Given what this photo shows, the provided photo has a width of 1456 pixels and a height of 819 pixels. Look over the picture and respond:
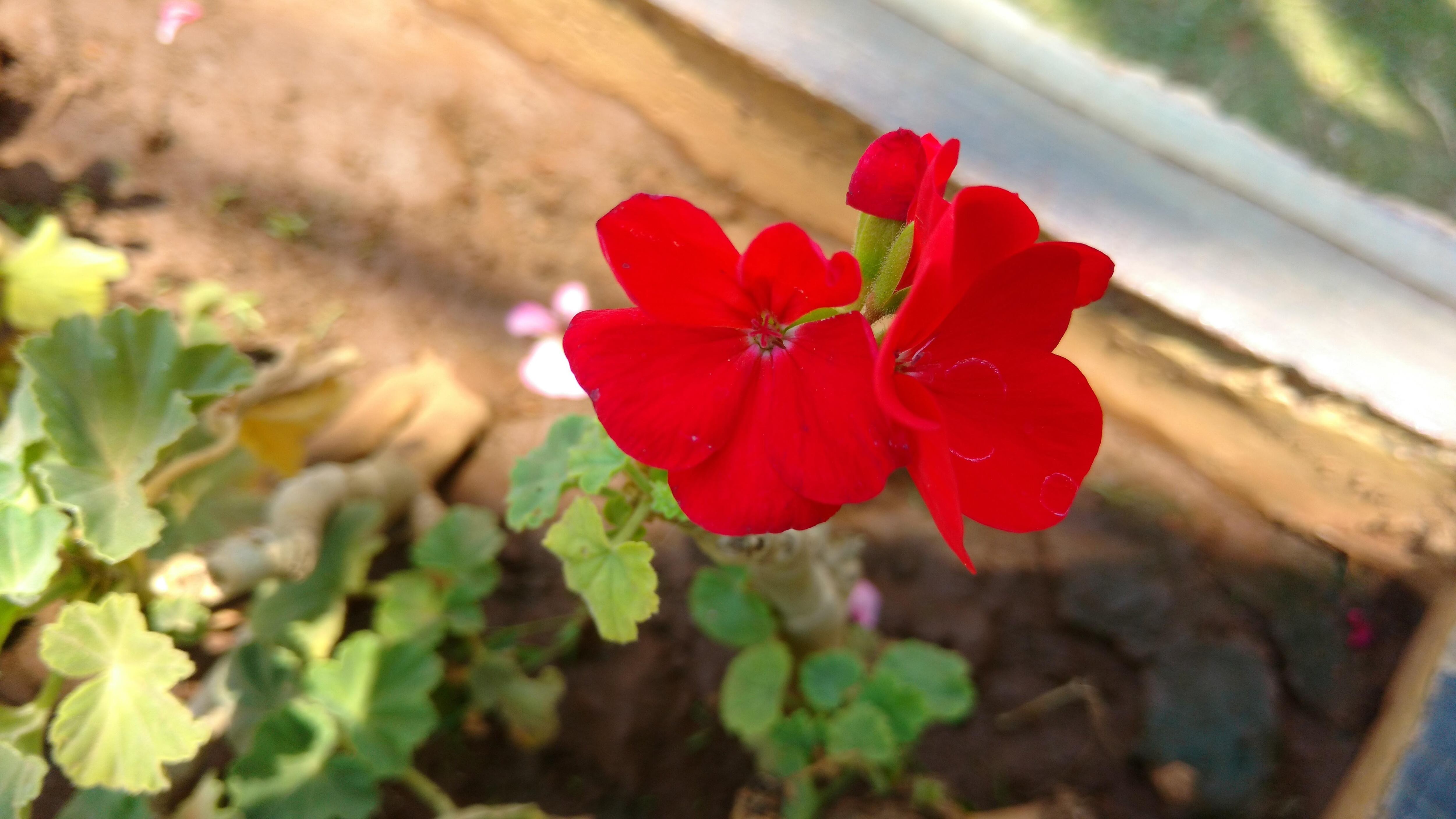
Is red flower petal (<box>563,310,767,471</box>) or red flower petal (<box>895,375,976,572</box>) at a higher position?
red flower petal (<box>895,375,976,572</box>)

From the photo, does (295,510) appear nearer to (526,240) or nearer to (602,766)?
(602,766)

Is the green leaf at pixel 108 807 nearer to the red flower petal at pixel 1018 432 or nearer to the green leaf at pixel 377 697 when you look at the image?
the green leaf at pixel 377 697

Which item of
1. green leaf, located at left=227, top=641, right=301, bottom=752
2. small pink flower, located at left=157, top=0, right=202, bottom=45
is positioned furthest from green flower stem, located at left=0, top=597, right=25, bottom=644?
small pink flower, located at left=157, top=0, right=202, bottom=45

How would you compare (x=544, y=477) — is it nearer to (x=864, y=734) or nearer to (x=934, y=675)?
(x=864, y=734)

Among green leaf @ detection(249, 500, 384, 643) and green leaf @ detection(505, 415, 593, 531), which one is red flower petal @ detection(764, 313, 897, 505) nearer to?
green leaf @ detection(505, 415, 593, 531)

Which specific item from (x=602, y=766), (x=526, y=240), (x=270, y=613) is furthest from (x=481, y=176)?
(x=602, y=766)

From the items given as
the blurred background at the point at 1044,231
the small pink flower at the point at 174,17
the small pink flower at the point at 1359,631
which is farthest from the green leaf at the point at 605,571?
the small pink flower at the point at 174,17

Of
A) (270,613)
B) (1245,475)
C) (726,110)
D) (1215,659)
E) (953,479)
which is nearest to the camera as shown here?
(953,479)
